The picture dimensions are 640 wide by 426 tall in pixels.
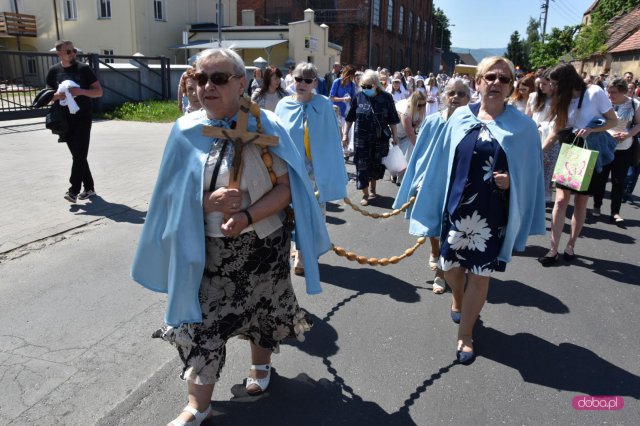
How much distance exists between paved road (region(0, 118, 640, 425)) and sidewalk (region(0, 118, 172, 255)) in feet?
0.29

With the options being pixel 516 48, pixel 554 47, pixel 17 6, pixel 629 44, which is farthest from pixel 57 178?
pixel 516 48

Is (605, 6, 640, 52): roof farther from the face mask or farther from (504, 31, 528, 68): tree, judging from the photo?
(504, 31, 528, 68): tree

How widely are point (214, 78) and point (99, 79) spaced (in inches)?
630

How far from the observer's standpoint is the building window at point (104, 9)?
97.2 ft

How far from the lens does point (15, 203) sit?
683 centimetres

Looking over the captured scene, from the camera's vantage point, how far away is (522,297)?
4.67 meters

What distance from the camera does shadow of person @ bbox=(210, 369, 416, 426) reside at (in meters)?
2.89

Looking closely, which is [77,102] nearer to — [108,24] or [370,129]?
[370,129]

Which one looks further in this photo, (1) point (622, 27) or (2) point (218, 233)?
(1) point (622, 27)

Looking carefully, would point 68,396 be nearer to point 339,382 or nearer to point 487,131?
point 339,382

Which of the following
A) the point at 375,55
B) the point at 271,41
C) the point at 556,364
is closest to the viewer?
the point at 556,364

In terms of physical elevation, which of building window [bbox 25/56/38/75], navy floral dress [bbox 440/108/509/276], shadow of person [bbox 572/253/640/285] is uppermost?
building window [bbox 25/56/38/75]

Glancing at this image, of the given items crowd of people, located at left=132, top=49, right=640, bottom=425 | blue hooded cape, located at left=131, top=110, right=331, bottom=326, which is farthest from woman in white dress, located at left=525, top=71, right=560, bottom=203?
blue hooded cape, located at left=131, top=110, right=331, bottom=326

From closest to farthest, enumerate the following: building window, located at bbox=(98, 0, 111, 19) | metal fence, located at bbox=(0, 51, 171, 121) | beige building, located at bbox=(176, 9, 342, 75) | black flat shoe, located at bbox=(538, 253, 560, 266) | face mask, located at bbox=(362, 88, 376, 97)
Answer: black flat shoe, located at bbox=(538, 253, 560, 266), face mask, located at bbox=(362, 88, 376, 97), metal fence, located at bbox=(0, 51, 171, 121), building window, located at bbox=(98, 0, 111, 19), beige building, located at bbox=(176, 9, 342, 75)
